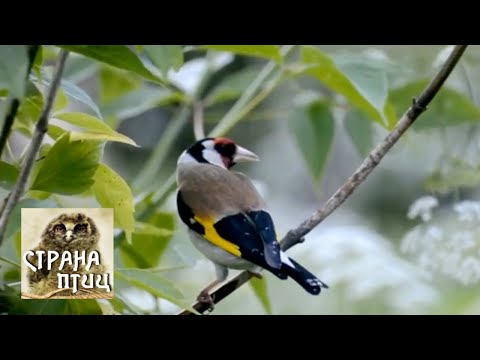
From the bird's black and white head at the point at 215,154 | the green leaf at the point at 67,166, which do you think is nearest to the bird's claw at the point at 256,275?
the bird's black and white head at the point at 215,154

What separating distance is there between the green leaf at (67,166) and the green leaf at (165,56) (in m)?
0.06

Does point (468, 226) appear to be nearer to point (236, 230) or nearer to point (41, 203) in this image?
point (236, 230)

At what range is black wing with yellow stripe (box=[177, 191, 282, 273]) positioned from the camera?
0.72 m

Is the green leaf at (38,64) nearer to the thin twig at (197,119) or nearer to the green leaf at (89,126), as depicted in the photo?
the green leaf at (89,126)

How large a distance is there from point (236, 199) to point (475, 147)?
0.32 metres

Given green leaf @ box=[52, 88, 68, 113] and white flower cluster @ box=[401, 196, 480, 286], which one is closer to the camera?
green leaf @ box=[52, 88, 68, 113]

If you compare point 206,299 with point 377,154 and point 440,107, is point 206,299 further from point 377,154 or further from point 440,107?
point 440,107

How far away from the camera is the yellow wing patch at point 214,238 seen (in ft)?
2.48

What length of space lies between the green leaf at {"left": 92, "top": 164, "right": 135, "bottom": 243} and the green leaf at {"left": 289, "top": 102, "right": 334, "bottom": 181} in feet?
1.08

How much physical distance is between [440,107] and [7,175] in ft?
1.61

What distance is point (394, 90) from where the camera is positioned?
0.93 meters

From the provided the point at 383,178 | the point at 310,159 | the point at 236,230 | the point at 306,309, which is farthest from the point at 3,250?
the point at 383,178

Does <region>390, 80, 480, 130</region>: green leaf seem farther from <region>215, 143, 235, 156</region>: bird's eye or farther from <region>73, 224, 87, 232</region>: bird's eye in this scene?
<region>73, 224, 87, 232</region>: bird's eye

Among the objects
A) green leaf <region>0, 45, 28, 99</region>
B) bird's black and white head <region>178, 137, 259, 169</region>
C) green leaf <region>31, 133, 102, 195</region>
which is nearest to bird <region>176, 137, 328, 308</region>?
bird's black and white head <region>178, 137, 259, 169</region>
